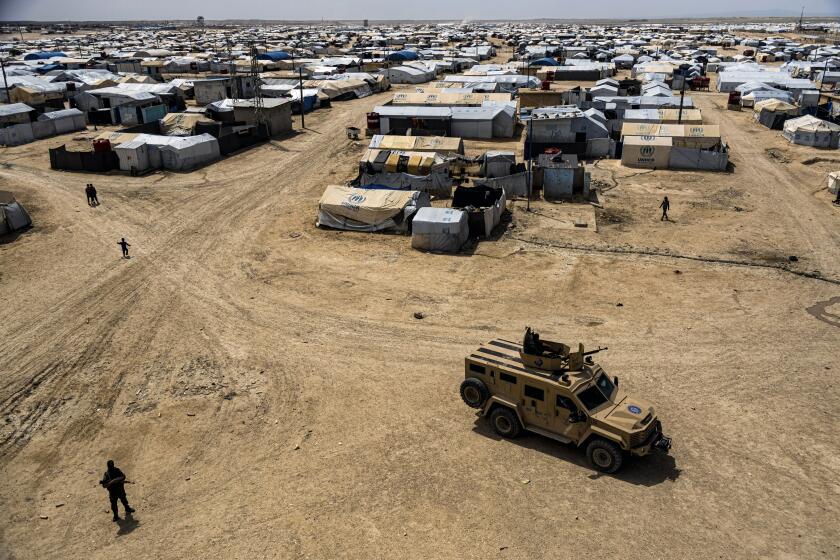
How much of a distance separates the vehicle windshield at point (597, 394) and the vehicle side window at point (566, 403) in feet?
0.69

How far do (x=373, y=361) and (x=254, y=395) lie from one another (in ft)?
11.5

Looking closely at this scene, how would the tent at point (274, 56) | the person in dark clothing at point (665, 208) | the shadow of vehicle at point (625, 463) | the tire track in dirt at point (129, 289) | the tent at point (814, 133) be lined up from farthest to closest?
the tent at point (274, 56)
the tent at point (814, 133)
the person in dark clothing at point (665, 208)
the tire track in dirt at point (129, 289)
the shadow of vehicle at point (625, 463)

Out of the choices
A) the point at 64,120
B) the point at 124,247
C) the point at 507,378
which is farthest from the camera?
the point at 64,120

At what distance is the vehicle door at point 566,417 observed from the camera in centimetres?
1324

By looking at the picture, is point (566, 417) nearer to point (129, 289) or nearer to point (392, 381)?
point (392, 381)

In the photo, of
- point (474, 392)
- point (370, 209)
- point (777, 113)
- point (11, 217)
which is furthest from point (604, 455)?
point (777, 113)

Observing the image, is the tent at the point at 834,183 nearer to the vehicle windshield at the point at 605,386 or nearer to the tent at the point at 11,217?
the vehicle windshield at the point at 605,386

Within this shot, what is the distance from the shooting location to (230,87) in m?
66.2

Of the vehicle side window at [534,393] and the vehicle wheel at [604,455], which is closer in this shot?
the vehicle wheel at [604,455]

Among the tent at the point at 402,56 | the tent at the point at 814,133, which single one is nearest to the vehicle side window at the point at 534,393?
the tent at the point at 814,133

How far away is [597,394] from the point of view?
44.4 ft

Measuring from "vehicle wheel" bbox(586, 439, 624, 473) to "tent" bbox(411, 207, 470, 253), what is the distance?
45.0ft

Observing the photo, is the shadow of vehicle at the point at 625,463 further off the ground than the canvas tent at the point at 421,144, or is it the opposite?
the canvas tent at the point at 421,144

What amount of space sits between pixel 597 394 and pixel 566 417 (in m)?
0.86
